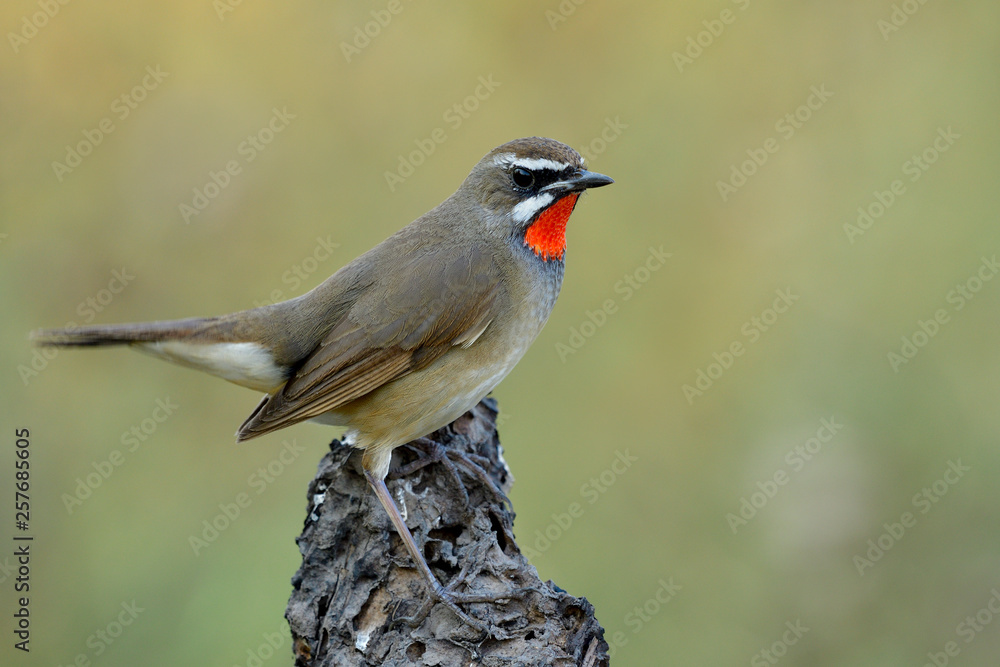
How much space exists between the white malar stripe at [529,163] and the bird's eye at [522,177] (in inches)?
1.0

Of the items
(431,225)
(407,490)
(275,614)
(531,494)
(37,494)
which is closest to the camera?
(407,490)

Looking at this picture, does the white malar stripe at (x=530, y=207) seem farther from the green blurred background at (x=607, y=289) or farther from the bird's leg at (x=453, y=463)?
the green blurred background at (x=607, y=289)

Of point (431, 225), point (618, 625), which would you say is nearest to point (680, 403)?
point (618, 625)

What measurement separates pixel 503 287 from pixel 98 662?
12.2ft

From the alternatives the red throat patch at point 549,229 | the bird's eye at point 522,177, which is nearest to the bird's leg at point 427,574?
the red throat patch at point 549,229

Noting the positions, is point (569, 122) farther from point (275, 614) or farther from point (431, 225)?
point (275, 614)

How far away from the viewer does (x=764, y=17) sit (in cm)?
936

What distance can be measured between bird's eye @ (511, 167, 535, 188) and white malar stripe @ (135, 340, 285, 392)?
176 cm

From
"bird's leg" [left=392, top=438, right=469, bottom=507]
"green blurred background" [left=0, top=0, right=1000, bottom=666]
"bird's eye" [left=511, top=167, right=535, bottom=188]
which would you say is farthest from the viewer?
"green blurred background" [left=0, top=0, right=1000, bottom=666]

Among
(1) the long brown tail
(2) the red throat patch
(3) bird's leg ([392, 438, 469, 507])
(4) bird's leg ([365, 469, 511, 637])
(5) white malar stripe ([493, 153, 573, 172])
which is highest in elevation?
(5) white malar stripe ([493, 153, 573, 172])

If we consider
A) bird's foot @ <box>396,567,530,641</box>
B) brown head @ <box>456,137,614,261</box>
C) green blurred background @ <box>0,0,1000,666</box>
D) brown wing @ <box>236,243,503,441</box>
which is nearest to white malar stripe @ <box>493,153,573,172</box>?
brown head @ <box>456,137,614,261</box>

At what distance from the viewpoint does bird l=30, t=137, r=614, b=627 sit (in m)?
5.15

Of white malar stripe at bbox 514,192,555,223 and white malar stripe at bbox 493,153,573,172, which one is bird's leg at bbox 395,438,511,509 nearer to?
white malar stripe at bbox 514,192,555,223

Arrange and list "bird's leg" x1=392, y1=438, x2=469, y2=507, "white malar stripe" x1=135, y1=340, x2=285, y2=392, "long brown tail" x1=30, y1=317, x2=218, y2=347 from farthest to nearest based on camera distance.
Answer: "bird's leg" x1=392, y1=438, x2=469, y2=507 → "white malar stripe" x1=135, y1=340, x2=285, y2=392 → "long brown tail" x1=30, y1=317, x2=218, y2=347
